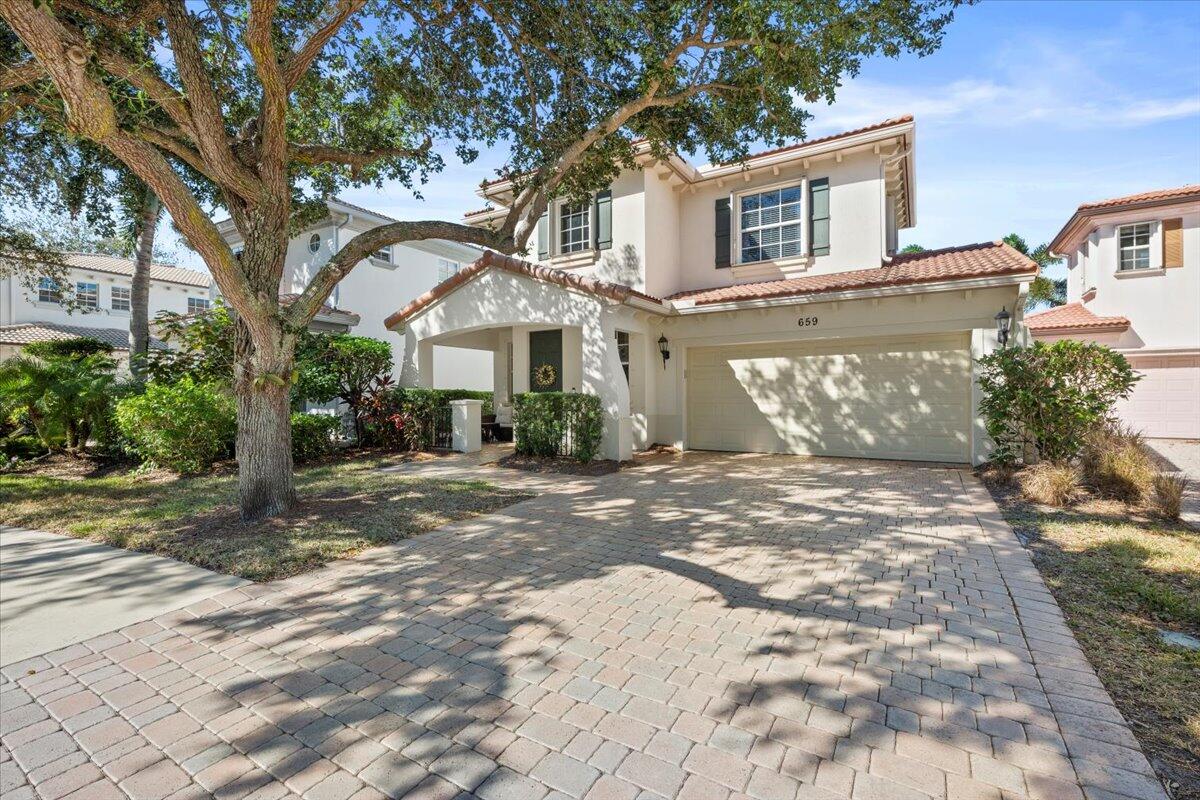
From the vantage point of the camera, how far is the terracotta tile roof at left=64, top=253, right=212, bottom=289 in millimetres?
27594

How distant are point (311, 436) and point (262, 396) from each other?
527 centimetres

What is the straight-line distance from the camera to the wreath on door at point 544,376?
44.0 ft

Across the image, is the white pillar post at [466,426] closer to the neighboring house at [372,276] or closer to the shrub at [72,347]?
the neighboring house at [372,276]

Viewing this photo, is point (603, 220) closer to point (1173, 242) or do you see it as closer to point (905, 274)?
point (905, 274)

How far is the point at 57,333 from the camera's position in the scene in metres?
24.2

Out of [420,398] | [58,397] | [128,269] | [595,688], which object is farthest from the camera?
[128,269]

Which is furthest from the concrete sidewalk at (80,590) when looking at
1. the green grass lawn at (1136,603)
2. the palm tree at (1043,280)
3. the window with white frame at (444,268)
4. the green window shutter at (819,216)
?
the palm tree at (1043,280)

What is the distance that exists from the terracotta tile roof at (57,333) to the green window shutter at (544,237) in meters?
16.2

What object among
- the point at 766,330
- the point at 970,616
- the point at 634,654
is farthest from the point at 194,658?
the point at 766,330

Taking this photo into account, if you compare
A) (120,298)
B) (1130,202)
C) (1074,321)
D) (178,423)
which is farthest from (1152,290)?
(120,298)

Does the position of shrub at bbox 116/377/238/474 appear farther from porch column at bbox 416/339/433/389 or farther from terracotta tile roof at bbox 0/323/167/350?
terracotta tile roof at bbox 0/323/167/350

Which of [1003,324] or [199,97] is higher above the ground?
[199,97]

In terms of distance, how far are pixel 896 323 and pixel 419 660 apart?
10.4 m

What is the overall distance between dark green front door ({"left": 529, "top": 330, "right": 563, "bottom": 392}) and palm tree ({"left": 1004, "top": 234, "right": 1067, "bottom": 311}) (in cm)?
1887
